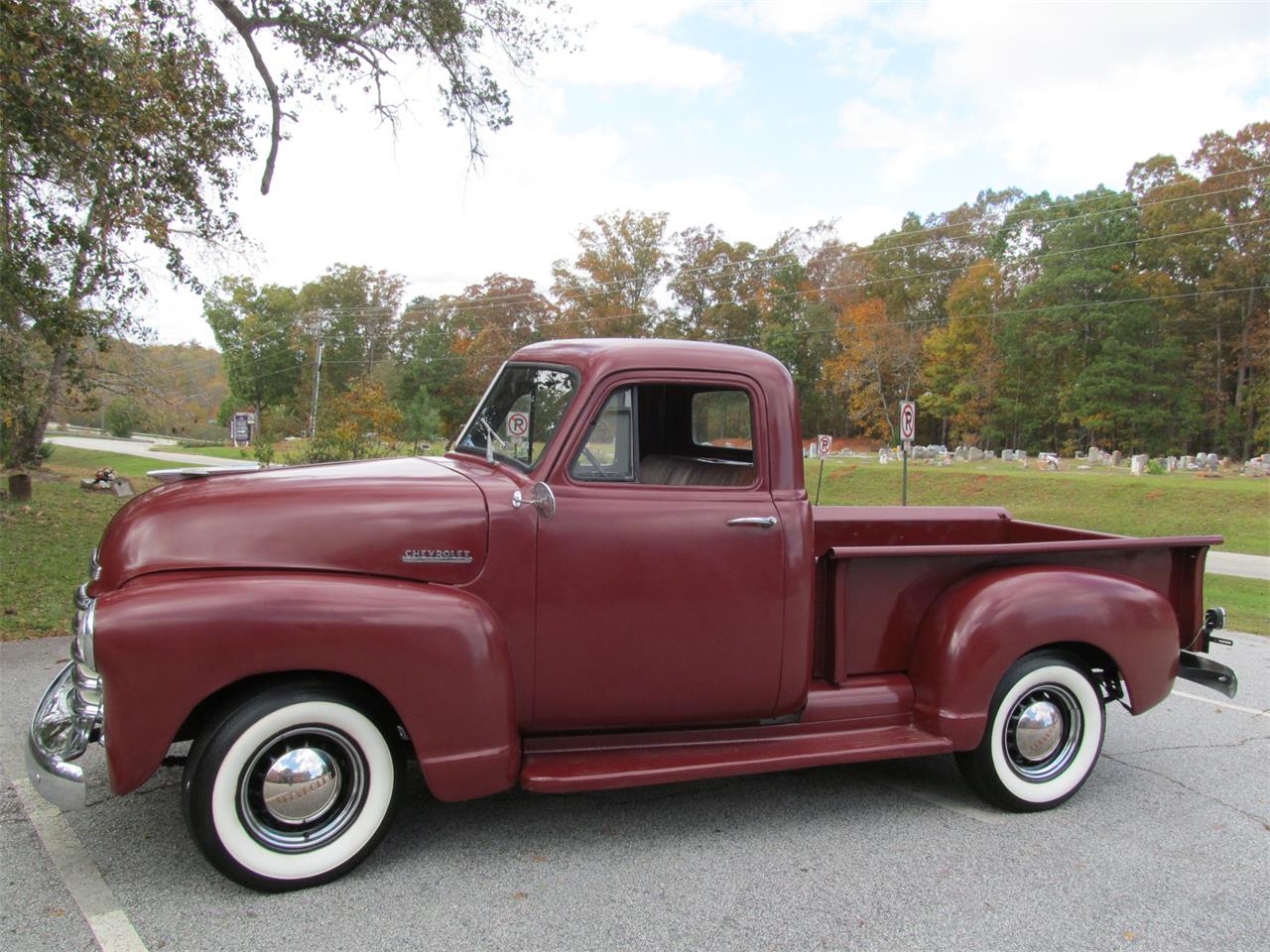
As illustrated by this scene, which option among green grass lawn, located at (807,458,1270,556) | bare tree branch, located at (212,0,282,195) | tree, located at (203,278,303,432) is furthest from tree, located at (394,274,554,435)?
bare tree branch, located at (212,0,282,195)

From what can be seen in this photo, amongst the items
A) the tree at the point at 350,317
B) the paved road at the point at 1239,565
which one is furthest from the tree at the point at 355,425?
the tree at the point at 350,317

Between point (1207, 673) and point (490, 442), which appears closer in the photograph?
point (490, 442)

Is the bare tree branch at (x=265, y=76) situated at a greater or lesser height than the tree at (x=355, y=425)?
greater

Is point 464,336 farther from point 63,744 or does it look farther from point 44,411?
point 63,744

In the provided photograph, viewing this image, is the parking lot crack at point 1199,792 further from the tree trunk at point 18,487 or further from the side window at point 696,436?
the tree trunk at point 18,487

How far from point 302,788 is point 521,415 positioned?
1683mm

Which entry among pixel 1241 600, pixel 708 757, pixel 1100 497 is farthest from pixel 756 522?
pixel 1100 497

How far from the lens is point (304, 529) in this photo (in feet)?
9.81

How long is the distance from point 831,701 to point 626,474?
4.37 ft

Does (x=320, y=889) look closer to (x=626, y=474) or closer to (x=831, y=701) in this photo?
(x=626, y=474)

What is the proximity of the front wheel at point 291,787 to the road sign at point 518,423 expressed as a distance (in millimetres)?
1286

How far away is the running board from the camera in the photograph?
122 inches

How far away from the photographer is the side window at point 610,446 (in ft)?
11.0

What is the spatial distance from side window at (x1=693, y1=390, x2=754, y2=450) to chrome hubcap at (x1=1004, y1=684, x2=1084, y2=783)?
1.68 meters
